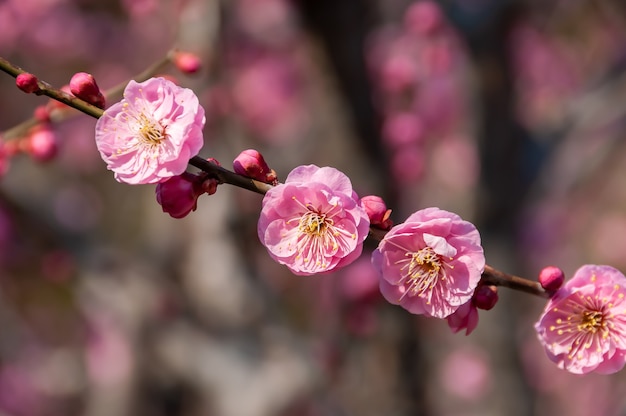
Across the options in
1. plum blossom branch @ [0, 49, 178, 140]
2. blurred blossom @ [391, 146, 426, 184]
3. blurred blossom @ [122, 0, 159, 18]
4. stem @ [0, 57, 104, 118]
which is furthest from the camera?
blurred blossom @ [391, 146, 426, 184]

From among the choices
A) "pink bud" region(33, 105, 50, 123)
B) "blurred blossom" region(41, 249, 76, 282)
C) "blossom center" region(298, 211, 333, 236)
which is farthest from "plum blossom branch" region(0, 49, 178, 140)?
"blurred blossom" region(41, 249, 76, 282)

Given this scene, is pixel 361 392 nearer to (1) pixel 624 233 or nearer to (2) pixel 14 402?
(2) pixel 14 402

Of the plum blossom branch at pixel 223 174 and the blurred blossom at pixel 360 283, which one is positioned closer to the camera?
the plum blossom branch at pixel 223 174

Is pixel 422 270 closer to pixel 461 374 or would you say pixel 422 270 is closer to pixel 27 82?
pixel 27 82

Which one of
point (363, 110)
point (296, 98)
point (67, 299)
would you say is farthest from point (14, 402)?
point (363, 110)

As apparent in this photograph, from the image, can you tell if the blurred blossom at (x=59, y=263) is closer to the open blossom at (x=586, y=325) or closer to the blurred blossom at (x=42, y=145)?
the blurred blossom at (x=42, y=145)

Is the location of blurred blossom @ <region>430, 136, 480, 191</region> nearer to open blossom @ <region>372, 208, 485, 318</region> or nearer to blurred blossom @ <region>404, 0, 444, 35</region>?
blurred blossom @ <region>404, 0, 444, 35</region>

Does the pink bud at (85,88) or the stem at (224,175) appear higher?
the pink bud at (85,88)

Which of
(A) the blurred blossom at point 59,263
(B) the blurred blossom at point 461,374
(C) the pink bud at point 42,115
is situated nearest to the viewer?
(C) the pink bud at point 42,115

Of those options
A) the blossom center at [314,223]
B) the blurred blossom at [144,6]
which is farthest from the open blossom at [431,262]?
the blurred blossom at [144,6]
